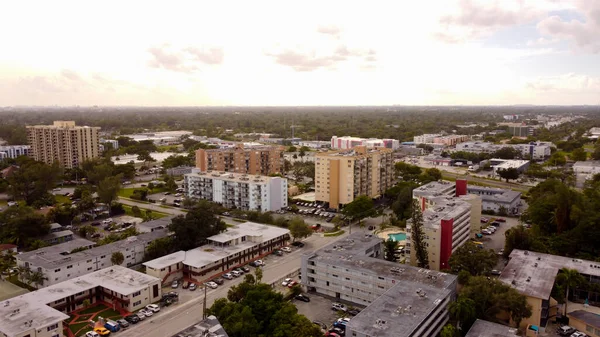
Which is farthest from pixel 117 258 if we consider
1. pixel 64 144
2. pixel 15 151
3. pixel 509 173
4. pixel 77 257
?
pixel 15 151

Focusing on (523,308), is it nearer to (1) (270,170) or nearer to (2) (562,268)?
(2) (562,268)

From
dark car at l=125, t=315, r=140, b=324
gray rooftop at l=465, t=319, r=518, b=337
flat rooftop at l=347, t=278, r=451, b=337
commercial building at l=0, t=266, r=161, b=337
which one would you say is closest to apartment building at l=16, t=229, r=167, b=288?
commercial building at l=0, t=266, r=161, b=337

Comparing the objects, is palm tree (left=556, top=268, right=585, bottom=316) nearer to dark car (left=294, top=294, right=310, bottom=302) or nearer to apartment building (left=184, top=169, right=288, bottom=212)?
dark car (left=294, top=294, right=310, bottom=302)

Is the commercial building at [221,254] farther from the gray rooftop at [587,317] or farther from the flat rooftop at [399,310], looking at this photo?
the gray rooftop at [587,317]

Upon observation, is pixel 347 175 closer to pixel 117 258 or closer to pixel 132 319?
pixel 117 258

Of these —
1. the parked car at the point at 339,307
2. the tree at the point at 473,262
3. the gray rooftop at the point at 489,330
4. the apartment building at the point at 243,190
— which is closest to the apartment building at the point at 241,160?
the apartment building at the point at 243,190

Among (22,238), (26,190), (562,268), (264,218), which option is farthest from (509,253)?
(26,190)
